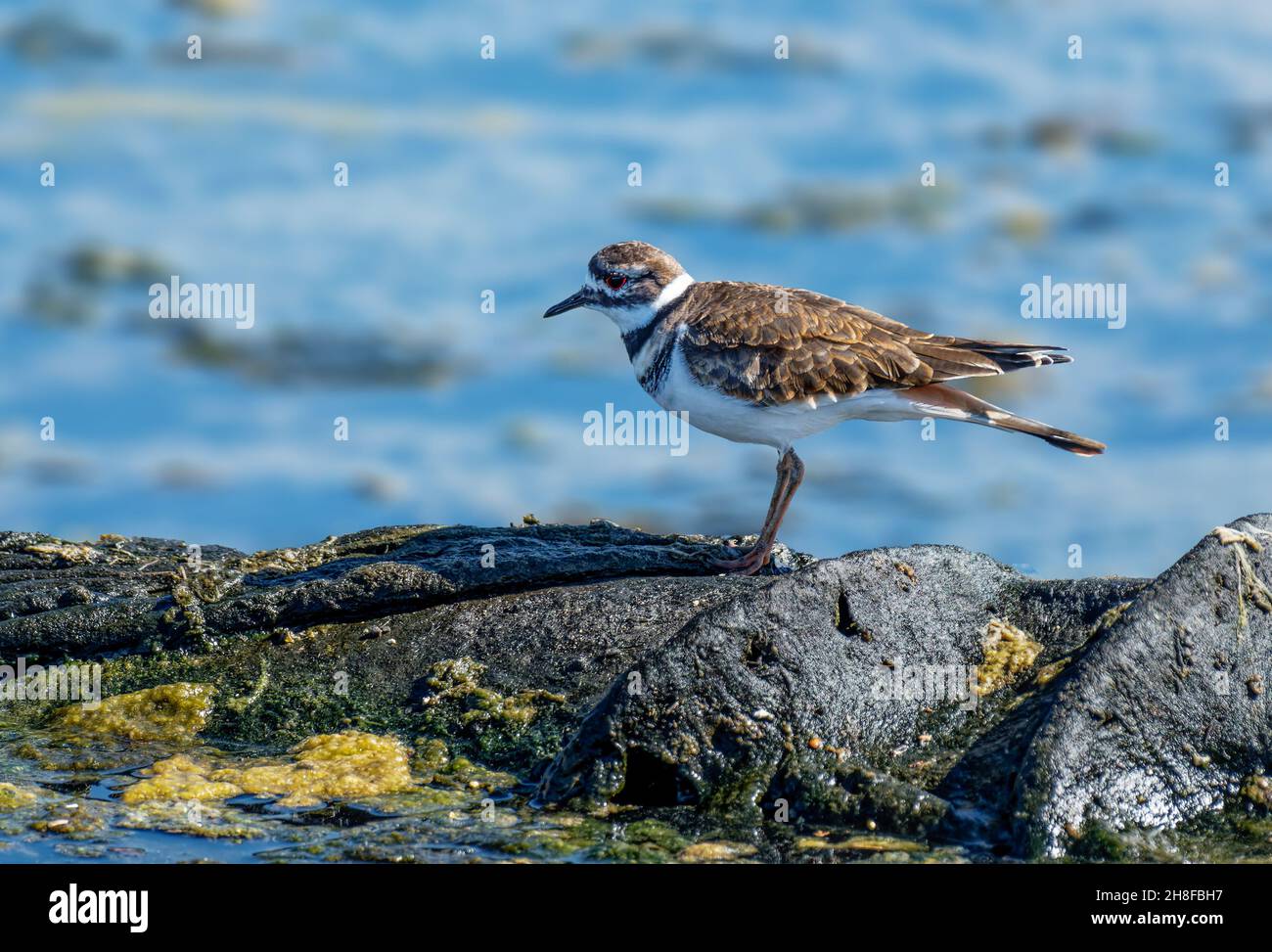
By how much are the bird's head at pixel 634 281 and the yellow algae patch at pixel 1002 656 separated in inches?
147

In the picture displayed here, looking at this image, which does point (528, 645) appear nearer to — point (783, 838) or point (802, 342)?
point (783, 838)

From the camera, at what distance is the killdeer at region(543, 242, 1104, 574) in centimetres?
834

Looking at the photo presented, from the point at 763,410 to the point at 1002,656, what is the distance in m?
2.71

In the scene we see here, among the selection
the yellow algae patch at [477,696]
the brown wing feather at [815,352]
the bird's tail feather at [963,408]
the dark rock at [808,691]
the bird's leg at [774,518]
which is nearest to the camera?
the dark rock at [808,691]

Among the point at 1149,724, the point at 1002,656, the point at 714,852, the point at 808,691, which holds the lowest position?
the point at 714,852

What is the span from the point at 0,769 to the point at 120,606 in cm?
104

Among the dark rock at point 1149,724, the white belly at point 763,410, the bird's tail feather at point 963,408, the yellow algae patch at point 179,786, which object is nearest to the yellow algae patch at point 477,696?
the yellow algae patch at point 179,786

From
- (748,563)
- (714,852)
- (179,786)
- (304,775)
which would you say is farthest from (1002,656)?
(179,786)

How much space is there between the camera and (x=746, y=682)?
18.5 ft

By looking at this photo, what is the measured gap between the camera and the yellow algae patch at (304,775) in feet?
18.7

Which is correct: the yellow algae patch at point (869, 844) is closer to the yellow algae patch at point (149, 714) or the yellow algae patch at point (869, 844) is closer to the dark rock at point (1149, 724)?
the dark rock at point (1149, 724)

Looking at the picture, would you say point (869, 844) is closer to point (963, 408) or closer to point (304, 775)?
point (304, 775)

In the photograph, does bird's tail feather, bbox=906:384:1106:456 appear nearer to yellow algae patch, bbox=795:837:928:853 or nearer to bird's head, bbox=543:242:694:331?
bird's head, bbox=543:242:694:331
